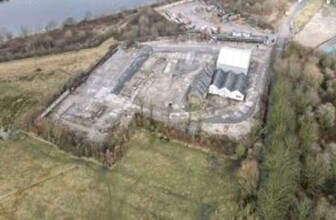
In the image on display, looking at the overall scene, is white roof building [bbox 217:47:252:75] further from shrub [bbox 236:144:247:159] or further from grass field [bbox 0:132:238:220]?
grass field [bbox 0:132:238:220]

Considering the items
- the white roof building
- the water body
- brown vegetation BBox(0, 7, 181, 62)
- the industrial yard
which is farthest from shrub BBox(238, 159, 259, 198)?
the water body

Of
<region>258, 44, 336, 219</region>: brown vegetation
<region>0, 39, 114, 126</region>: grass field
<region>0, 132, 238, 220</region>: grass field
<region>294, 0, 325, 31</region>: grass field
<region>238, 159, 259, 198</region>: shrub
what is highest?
<region>294, 0, 325, 31</region>: grass field

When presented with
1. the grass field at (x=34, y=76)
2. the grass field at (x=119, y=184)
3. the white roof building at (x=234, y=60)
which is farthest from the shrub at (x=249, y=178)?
the grass field at (x=34, y=76)

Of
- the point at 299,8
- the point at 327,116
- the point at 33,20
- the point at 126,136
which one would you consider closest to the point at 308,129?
the point at 327,116

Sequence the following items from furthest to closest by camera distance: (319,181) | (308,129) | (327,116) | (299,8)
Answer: (299,8) < (327,116) < (308,129) < (319,181)

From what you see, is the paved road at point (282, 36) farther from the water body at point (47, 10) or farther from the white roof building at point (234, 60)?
the water body at point (47, 10)

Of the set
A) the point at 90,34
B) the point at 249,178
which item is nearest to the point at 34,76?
the point at 90,34

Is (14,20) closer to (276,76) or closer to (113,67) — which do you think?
(113,67)
